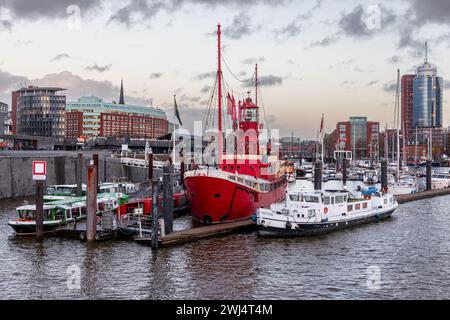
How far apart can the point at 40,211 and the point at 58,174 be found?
40307 millimetres

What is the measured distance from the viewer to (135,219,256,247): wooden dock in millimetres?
36688

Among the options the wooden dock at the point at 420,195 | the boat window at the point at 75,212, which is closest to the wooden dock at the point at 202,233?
the boat window at the point at 75,212

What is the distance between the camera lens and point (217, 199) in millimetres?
45656

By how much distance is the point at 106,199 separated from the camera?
49281mm

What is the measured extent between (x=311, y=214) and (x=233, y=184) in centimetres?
745

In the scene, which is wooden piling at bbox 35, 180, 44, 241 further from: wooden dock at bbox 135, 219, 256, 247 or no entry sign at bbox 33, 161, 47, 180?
wooden dock at bbox 135, 219, 256, 247

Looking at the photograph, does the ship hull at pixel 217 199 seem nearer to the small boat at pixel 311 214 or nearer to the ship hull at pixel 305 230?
the small boat at pixel 311 214

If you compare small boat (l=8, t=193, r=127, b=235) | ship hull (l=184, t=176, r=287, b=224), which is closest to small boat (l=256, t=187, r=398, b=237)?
ship hull (l=184, t=176, r=287, b=224)

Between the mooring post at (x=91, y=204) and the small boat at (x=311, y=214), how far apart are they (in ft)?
41.2

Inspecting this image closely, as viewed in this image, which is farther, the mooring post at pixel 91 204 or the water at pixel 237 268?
the mooring post at pixel 91 204

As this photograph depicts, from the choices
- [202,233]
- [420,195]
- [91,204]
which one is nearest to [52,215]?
[91,204]

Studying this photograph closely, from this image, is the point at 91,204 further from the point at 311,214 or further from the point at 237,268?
the point at 311,214

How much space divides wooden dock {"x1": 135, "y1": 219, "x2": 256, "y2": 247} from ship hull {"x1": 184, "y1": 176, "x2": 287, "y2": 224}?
1.24m

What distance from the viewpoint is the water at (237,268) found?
2692 cm
